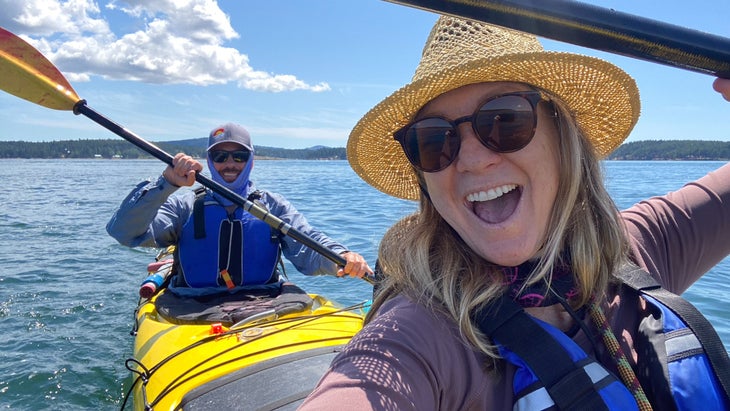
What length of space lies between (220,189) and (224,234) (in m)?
0.51

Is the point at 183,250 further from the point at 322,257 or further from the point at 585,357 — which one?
the point at 585,357

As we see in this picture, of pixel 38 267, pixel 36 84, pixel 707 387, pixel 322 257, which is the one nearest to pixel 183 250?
pixel 322 257

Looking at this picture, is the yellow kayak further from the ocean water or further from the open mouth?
the open mouth

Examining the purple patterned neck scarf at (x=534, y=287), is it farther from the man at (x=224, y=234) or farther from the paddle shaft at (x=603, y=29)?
the man at (x=224, y=234)

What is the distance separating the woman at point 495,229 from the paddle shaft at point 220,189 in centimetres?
289

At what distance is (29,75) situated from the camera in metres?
3.40

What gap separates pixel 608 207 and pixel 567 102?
1.08 ft

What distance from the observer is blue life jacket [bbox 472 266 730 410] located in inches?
40.8

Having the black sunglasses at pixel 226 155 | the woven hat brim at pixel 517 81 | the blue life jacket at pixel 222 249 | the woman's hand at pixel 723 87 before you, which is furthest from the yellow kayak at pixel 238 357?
the woman's hand at pixel 723 87

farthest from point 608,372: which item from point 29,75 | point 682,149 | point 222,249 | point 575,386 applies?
point 682,149

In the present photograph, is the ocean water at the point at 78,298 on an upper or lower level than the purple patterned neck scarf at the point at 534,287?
lower

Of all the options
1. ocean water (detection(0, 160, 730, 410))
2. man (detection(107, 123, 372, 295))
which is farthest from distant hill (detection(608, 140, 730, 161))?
man (detection(107, 123, 372, 295))

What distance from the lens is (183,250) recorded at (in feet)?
14.9

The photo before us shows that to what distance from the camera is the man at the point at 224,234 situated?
4.34 meters
